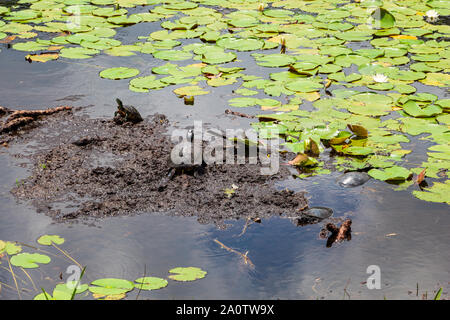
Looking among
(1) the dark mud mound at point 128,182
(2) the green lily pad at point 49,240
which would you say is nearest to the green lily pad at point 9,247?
(2) the green lily pad at point 49,240

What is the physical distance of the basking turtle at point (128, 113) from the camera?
4207mm

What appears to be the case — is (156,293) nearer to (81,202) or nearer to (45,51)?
(81,202)

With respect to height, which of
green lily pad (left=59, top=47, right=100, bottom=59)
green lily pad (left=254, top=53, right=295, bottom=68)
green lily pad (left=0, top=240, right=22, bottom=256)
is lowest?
green lily pad (left=0, top=240, right=22, bottom=256)

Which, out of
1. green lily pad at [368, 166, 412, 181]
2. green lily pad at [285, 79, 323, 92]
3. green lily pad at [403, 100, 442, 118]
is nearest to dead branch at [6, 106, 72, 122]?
green lily pad at [285, 79, 323, 92]

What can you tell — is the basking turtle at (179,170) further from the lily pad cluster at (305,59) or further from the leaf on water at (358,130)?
the leaf on water at (358,130)

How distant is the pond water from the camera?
105 inches

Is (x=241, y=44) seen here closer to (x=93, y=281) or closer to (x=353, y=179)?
(x=353, y=179)

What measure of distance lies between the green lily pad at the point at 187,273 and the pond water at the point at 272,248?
35 mm

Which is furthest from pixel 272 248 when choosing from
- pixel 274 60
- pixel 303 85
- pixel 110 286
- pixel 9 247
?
pixel 274 60

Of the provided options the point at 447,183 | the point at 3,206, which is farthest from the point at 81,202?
the point at 447,183

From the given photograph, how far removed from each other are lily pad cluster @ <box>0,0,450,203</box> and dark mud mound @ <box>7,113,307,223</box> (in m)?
0.49

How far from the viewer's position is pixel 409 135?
4.09 meters

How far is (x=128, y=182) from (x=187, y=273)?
3.17 feet

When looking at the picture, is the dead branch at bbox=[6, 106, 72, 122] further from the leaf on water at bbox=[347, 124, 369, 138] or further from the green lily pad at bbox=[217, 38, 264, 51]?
the leaf on water at bbox=[347, 124, 369, 138]
